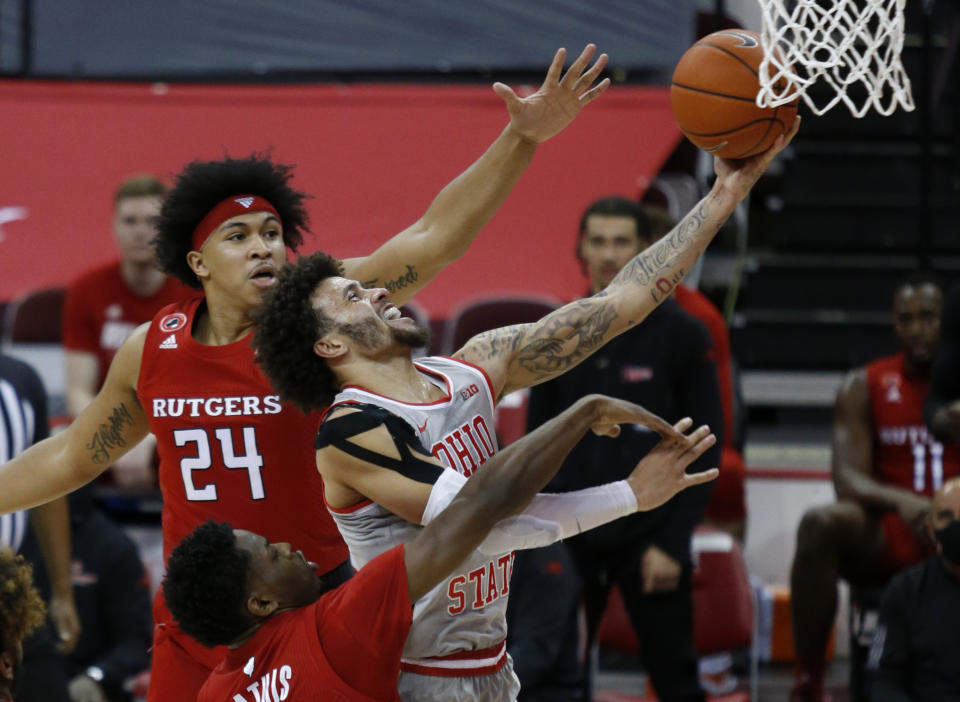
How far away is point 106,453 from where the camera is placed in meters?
3.88

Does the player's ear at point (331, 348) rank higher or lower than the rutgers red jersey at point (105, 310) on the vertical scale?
lower

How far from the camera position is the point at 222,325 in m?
3.82

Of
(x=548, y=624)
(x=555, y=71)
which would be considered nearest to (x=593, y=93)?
(x=555, y=71)

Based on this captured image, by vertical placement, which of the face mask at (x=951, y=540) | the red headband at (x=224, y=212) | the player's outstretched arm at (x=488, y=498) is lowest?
the face mask at (x=951, y=540)

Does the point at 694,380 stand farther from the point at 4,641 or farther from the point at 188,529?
the point at 4,641

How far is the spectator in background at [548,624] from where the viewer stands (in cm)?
538

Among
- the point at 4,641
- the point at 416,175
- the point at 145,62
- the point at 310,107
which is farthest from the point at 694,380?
the point at 145,62

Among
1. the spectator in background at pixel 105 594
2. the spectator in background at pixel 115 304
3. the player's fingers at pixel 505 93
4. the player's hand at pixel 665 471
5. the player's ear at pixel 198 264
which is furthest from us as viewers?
the spectator in background at pixel 115 304

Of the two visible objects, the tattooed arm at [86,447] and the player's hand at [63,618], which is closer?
the tattooed arm at [86,447]

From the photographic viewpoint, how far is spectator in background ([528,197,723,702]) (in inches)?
212

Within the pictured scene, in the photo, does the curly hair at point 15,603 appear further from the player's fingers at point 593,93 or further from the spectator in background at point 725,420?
the spectator in background at point 725,420

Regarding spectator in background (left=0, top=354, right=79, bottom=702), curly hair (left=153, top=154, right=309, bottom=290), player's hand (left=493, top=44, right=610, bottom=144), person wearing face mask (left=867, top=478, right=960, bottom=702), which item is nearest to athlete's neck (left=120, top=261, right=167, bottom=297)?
spectator in background (left=0, top=354, right=79, bottom=702)

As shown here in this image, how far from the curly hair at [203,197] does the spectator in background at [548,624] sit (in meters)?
1.99

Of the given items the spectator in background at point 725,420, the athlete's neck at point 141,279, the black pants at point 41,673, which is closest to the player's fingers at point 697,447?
the black pants at point 41,673
